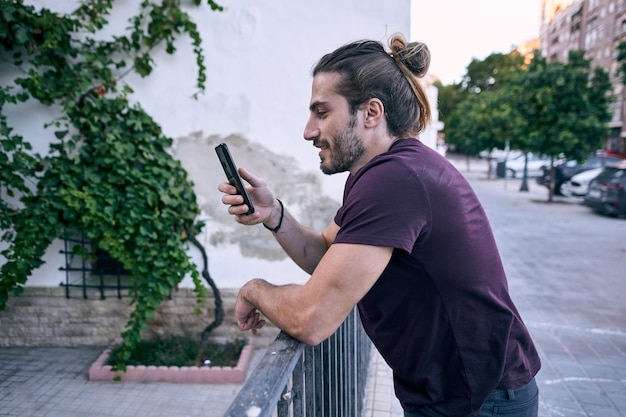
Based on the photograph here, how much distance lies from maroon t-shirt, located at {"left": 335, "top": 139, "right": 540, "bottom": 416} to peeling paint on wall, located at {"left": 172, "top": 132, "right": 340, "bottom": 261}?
3.25 m

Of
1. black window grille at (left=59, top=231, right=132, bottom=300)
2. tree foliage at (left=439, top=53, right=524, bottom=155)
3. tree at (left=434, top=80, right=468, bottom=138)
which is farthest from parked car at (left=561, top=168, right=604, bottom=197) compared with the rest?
tree at (left=434, top=80, right=468, bottom=138)

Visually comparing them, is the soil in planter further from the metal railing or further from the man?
the man

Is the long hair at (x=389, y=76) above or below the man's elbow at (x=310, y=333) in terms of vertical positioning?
above

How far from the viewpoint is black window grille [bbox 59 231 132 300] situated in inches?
194

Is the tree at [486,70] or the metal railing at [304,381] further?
the tree at [486,70]

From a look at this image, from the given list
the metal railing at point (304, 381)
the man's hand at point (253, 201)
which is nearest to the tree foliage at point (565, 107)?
the metal railing at point (304, 381)

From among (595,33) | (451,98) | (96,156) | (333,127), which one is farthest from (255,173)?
(451,98)

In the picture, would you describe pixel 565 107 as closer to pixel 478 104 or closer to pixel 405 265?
pixel 478 104

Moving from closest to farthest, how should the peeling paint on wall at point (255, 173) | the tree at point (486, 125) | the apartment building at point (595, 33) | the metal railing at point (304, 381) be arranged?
the metal railing at point (304, 381) < the peeling paint on wall at point (255, 173) < the tree at point (486, 125) < the apartment building at point (595, 33)

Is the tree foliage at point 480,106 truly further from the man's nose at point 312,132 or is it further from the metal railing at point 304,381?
the man's nose at point 312,132

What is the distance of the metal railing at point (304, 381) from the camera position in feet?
3.94

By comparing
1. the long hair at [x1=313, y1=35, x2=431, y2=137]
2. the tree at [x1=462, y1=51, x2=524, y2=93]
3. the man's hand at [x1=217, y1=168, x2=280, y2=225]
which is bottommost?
the man's hand at [x1=217, y1=168, x2=280, y2=225]

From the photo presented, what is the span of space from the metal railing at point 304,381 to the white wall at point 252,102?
2372mm

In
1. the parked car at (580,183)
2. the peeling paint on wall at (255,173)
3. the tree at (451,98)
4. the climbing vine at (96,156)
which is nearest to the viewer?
the climbing vine at (96,156)
